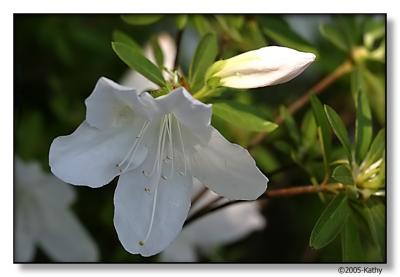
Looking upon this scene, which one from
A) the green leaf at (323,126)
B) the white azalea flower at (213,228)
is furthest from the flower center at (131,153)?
the white azalea flower at (213,228)

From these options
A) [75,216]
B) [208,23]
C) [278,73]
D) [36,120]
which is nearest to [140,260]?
[75,216]

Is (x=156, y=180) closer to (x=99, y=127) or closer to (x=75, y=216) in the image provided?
(x=99, y=127)

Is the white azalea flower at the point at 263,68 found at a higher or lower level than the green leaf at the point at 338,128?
higher

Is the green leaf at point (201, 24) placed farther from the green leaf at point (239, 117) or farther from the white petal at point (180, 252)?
the white petal at point (180, 252)

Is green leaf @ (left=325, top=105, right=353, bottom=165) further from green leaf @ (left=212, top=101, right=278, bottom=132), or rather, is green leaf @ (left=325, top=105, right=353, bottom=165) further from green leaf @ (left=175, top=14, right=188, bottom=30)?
green leaf @ (left=175, top=14, right=188, bottom=30)

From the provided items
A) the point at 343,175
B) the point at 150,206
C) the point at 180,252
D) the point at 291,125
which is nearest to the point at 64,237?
the point at 180,252

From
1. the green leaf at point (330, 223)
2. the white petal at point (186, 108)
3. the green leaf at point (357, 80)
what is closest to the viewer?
the white petal at point (186, 108)

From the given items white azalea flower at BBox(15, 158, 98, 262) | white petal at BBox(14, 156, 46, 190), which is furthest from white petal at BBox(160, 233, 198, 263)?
white petal at BBox(14, 156, 46, 190)
